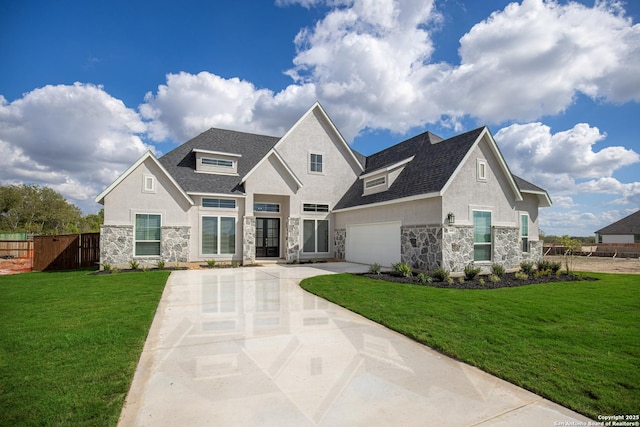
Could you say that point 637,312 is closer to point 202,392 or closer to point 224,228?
point 202,392

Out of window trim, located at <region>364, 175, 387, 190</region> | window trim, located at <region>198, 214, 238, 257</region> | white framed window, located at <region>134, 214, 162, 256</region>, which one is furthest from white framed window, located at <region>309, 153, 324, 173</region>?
white framed window, located at <region>134, 214, 162, 256</region>

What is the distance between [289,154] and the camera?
1934 centimetres

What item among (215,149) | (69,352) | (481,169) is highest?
(215,149)

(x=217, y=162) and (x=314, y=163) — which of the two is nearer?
(x=217, y=162)

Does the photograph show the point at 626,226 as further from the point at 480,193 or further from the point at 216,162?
the point at 216,162

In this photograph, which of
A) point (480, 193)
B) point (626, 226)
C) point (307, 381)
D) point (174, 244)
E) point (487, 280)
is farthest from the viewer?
point (626, 226)

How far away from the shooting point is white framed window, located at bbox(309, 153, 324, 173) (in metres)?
19.9

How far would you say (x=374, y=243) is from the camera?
1691 centimetres

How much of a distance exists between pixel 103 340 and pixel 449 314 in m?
6.39

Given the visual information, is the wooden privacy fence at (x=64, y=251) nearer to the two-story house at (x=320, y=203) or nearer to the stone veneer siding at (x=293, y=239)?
the two-story house at (x=320, y=203)

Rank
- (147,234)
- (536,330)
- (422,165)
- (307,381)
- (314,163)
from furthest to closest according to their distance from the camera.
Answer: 1. (314,163)
2. (147,234)
3. (422,165)
4. (536,330)
5. (307,381)

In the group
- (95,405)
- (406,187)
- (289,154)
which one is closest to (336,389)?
(95,405)

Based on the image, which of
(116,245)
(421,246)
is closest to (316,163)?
(421,246)

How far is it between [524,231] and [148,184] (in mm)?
18958
